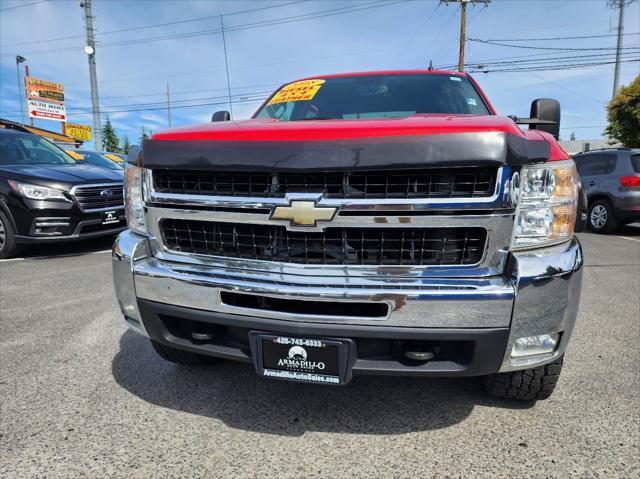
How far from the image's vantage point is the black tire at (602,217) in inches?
313

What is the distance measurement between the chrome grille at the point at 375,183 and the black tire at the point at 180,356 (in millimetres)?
994

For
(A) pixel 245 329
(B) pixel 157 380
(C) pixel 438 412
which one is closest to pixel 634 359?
(C) pixel 438 412

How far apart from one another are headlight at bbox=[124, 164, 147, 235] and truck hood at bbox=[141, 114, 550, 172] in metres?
0.33

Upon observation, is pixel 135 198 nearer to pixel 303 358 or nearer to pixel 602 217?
pixel 303 358

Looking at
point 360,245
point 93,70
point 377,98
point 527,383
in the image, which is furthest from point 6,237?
point 93,70

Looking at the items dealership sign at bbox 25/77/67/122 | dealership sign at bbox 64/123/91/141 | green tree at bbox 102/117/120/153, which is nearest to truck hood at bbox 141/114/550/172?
dealership sign at bbox 25/77/67/122

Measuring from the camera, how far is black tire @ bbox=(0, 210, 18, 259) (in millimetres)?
5238

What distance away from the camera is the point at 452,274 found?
1.53 metres

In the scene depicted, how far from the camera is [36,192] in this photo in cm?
515

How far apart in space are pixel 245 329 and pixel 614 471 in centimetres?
147

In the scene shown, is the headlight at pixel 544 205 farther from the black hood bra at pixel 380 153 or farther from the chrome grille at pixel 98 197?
the chrome grille at pixel 98 197

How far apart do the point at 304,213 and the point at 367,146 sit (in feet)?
1.08

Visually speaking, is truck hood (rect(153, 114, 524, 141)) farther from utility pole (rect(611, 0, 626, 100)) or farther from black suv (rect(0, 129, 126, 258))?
utility pole (rect(611, 0, 626, 100))

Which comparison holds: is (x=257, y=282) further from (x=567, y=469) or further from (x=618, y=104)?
(x=618, y=104)
